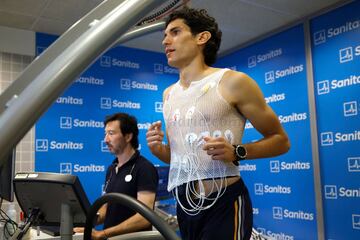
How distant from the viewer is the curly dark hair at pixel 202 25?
1.50 metres

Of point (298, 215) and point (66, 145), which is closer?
point (298, 215)

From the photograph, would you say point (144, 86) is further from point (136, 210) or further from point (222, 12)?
point (136, 210)

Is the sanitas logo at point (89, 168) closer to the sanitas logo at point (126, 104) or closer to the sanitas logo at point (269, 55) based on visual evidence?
the sanitas logo at point (126, 104)

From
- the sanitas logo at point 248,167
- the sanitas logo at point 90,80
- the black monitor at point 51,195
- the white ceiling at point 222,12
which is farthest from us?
the sanitas logo at point 248,167

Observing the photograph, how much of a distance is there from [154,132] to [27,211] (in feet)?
1.86

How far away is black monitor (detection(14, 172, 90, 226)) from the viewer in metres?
1.19

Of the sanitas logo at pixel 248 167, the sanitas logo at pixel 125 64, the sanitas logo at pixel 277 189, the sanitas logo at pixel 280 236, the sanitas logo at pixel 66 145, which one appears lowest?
the sanitas logo at pixel 280 236

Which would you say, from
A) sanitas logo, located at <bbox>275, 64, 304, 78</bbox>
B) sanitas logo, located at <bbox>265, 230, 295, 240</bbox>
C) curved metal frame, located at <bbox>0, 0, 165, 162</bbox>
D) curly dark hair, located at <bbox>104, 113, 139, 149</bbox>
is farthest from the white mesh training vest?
sanitas logo, located at <bbox>265, 230, 295, 240</bbox>

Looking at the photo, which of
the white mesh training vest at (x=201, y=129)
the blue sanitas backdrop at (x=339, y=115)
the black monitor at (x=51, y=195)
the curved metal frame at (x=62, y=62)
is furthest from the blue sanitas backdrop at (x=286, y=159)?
the curved metal frame at (x=62, y=62)

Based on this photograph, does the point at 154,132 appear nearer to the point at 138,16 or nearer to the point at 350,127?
the point at 138,16

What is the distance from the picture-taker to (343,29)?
Answer: 11.9 feet

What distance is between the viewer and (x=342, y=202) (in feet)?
11.6

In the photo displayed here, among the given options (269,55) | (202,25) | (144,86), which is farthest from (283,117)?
(202,25)

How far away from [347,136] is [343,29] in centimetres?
108
